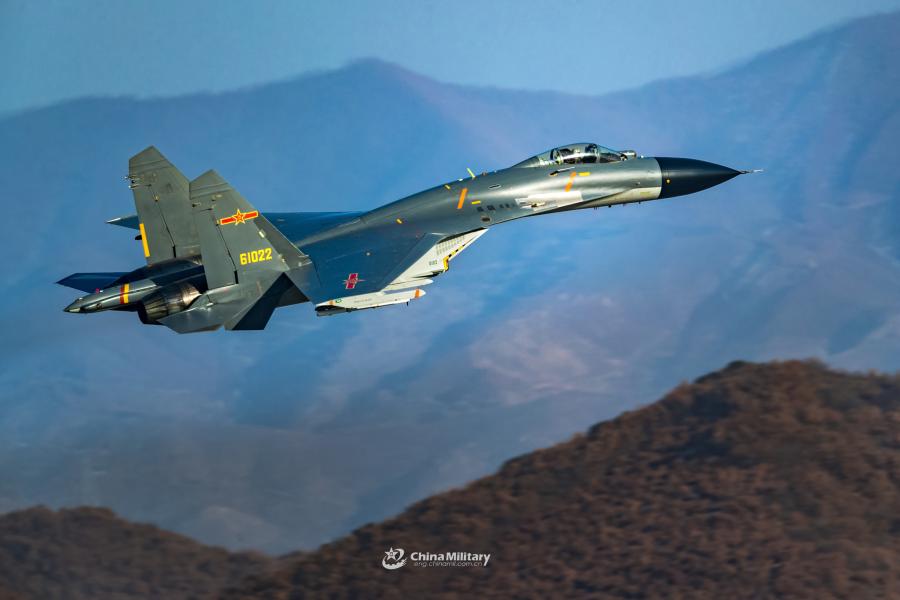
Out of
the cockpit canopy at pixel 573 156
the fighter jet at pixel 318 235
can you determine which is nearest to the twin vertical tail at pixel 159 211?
the fighter jet at pixel 318 235

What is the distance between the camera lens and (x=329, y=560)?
82.8 ft

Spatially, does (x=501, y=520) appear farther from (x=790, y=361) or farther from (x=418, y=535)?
(x=790, y=361)

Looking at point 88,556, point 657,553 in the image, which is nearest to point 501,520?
point 657,553

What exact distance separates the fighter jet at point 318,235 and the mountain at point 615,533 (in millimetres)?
5165

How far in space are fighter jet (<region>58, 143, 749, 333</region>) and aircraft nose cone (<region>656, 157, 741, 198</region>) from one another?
0.09 ft

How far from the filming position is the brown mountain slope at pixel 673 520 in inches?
1006

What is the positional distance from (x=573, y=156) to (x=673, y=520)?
9.72 meters

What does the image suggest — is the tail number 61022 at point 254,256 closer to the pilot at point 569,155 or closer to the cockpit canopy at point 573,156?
the cockpit canopy at point 573,156

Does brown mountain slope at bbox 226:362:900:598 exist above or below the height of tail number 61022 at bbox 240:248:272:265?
below

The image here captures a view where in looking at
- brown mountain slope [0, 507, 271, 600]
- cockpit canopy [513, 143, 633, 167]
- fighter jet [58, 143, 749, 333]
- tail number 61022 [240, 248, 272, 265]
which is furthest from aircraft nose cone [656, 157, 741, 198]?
brown mountain slope [0, 507, 271, 600]

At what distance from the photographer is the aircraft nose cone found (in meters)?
30.1

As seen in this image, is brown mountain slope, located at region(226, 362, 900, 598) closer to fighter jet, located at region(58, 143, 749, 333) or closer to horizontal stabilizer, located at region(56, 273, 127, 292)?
fighter jet, located at region(58, 143, 749, 333)

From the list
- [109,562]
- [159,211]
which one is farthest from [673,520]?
[159,211]

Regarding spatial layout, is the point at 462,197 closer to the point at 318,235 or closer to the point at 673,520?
the point at 318,235
